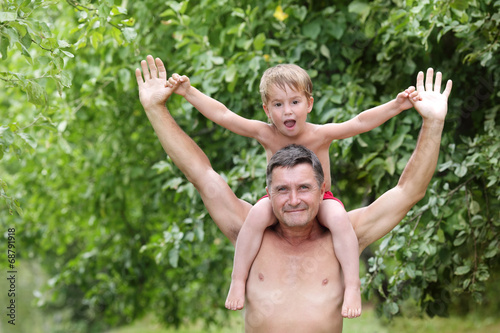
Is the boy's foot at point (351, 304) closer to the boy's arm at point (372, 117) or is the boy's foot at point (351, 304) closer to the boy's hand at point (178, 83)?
the boy's arm at point (372, 117)

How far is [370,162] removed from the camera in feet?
15.0

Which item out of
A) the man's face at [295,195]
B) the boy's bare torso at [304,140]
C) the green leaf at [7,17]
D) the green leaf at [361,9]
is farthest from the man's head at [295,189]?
the green leaf at [361,9]

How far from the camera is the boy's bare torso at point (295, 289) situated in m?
2.68

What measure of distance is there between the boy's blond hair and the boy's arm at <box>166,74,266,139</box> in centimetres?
15

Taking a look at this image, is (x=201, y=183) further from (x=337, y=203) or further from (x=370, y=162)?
(x=370, y=162)

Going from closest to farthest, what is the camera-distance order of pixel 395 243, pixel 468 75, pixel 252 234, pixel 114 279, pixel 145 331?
1. pixel 252 234
2. pixel 395 243
3. pixel 468 75
4. pixel 114 279
5. pixel 145 331

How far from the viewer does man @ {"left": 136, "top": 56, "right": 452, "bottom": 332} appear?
2.65m

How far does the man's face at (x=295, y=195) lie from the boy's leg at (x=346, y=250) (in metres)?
0.11

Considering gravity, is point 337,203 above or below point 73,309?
below

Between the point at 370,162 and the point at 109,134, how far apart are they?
3.06 m

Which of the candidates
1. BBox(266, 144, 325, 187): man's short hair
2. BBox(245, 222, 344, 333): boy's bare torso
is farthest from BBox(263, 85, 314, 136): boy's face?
BBox(245, 222, 344, 333): boy's bare torso

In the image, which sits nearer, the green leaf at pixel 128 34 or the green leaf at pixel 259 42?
the green leaf at pixel 128 34

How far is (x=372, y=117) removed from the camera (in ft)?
9.77

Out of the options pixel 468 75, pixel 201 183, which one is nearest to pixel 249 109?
pixel 468 75
